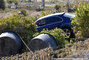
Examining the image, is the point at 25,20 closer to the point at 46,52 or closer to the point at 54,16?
the point at 54,16

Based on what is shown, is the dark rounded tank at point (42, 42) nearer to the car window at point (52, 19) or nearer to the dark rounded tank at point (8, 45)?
the dark rounded tank at point (8, 45)

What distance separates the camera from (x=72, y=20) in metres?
13.1

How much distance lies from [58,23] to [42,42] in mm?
5235

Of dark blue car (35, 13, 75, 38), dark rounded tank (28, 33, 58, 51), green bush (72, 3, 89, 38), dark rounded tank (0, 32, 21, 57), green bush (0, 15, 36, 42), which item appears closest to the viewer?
dark rounded tank (28, 33, 58, 51)

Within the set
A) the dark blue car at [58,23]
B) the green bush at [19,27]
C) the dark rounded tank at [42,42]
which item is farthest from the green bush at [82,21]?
the dark rounded tank at [42,42]

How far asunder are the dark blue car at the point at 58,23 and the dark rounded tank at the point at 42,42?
4457mm

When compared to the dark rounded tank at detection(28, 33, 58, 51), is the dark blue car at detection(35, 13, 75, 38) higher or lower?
lower

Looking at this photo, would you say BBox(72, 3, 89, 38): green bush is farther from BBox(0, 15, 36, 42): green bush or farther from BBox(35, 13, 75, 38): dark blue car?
BBox(0, 15, 36, 42): green bush

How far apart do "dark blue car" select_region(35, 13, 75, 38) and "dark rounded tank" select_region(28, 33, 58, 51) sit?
14.6ft

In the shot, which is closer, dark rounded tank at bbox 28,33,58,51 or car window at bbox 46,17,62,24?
dark rounded tank at bbox 28,33,58,51

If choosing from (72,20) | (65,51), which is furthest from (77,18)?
(65,51)

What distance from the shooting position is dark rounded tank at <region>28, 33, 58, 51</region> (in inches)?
364

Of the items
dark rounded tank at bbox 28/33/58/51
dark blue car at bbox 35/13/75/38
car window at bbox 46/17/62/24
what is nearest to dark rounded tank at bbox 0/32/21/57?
dark rounded tank at bbox 28/33/58/51

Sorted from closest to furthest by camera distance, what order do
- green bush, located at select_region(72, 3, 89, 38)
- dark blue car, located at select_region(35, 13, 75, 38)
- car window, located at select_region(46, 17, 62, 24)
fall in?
green bush, located at select_region(72, 3, 89, 38), dark blue car, located at select_region(35, 13, 75, 38), car window, located at select_region(46, 17, 62, 24)
